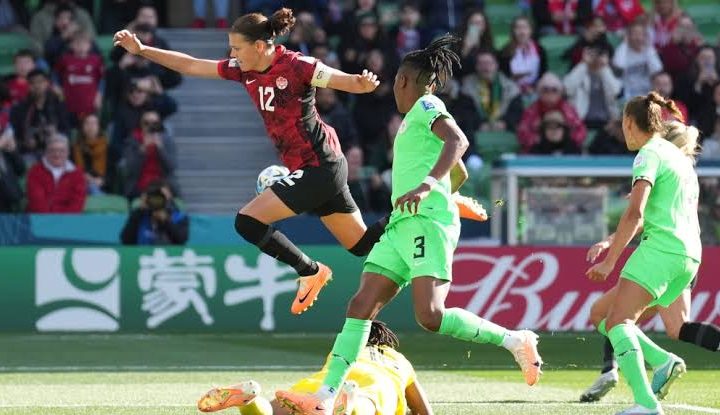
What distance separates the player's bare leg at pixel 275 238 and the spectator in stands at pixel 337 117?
861cm

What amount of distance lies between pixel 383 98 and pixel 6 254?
17.8 feet

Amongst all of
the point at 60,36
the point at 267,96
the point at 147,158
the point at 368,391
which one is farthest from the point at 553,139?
the point at 368,391

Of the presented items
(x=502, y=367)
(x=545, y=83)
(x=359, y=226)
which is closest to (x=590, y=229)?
(x=545, y=83)

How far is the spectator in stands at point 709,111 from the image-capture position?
66.8ft

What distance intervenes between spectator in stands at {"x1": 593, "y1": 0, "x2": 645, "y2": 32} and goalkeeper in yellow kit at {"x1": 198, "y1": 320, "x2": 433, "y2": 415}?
45.9 feet

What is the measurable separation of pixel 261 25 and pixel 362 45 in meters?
10.3

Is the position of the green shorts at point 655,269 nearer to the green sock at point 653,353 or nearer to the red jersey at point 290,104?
the green sock at point 653,353

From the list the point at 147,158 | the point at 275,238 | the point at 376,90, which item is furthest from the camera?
the point at 376,90

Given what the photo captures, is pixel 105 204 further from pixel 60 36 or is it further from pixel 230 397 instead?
pixel 230 397

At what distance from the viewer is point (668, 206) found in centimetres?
898

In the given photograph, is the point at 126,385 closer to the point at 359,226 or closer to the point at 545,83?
the point at 359,226

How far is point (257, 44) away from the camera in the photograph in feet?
33.4

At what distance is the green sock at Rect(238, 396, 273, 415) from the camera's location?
805cm

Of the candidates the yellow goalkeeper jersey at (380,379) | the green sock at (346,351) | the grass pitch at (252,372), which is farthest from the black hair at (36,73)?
the green sock at (346,351)
